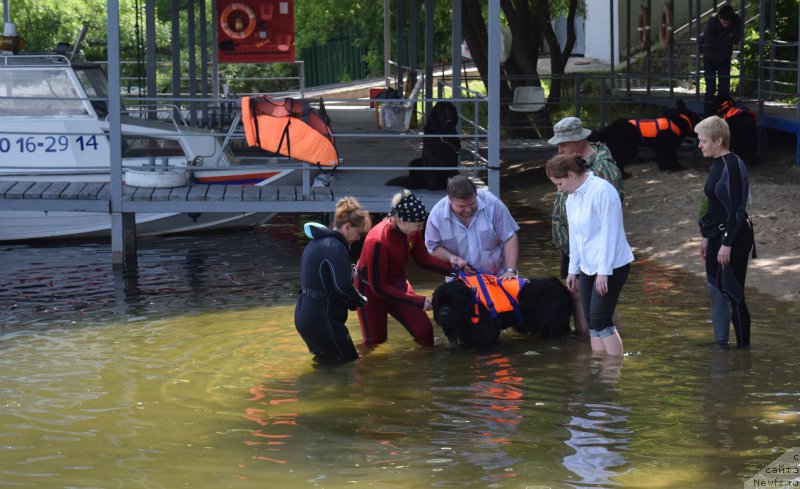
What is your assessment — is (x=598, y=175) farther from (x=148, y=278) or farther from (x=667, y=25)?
(x=667, y=25)

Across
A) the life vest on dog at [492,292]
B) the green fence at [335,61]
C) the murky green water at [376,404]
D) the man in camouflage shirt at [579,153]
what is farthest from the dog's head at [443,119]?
the green fence at [335,61]

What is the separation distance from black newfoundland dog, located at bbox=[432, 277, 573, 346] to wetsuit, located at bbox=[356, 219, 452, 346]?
0.61 feet

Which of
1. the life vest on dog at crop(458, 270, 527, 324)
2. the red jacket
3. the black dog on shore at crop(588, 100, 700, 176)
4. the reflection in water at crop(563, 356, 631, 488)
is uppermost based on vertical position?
the black dog on shore at crop(588, 100, 700, 176)

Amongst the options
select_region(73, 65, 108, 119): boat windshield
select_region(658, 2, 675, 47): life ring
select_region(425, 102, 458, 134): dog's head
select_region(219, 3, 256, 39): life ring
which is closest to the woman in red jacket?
select_region(425, 102, 458, 134): dog's head

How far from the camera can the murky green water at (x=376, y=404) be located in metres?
6.47

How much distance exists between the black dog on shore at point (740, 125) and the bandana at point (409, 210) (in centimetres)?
1001

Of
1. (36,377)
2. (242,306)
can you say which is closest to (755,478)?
(36,377)

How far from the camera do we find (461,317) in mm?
8922

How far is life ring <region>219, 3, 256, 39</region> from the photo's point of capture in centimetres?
2062

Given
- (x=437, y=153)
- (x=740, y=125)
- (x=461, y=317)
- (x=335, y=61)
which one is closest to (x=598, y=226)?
(x=461, y=317)

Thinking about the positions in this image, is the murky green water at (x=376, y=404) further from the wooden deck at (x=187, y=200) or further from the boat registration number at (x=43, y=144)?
the boat registration number at (x=43, y=144)

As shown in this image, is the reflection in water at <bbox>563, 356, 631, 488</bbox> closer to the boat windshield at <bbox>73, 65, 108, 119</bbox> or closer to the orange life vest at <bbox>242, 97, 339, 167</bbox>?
the orange life vest at <bbox>242, 97, 339, 167</bbox>

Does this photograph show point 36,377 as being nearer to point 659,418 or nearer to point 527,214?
point 659,418

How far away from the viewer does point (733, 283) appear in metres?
Answer: 8.32
